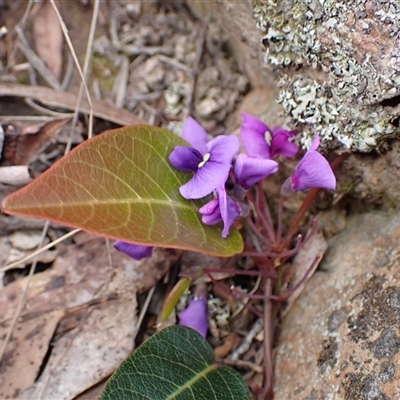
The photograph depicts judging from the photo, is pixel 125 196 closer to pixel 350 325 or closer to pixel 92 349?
pixel 92 349

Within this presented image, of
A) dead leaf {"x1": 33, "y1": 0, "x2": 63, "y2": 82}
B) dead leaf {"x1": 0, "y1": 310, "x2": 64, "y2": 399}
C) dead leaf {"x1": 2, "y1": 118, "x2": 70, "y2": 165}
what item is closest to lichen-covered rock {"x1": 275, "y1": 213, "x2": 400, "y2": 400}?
dead leaf {"x1": 0, "y1": 310, "x2": 64, "y2": 399}

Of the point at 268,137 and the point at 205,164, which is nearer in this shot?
the point at 205,164

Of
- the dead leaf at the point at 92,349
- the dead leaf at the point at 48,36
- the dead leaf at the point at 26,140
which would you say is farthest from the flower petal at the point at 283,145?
the dead leaf at the point at 48,36

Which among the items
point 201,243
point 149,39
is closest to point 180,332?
point 201,243

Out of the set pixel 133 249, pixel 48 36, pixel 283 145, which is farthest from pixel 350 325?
pixel 48 36

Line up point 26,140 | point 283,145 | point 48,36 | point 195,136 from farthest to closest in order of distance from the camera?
point 48,36 < point 26,140 < point 195,136 < point 283,145
